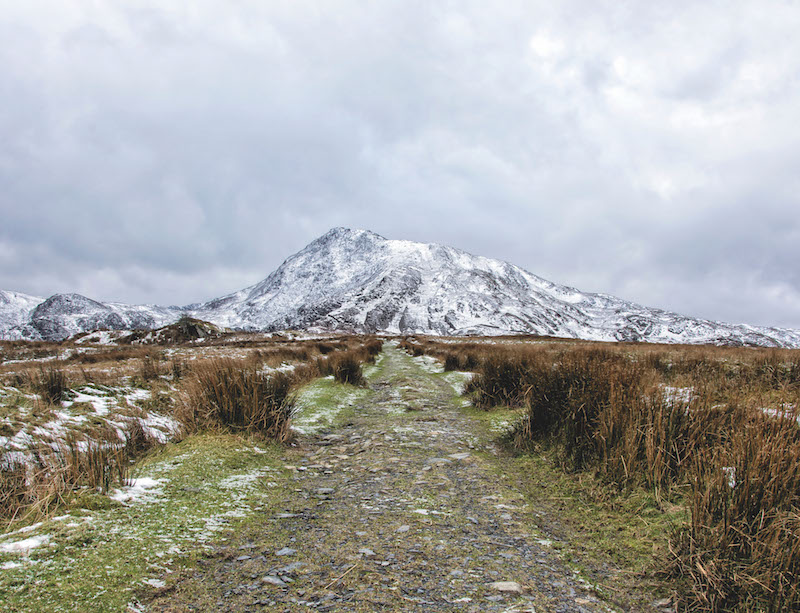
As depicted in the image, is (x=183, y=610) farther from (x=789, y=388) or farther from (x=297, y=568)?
(x=789, y=388)

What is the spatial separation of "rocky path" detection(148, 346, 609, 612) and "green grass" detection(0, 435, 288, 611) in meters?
0.27

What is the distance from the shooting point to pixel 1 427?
5.48 m

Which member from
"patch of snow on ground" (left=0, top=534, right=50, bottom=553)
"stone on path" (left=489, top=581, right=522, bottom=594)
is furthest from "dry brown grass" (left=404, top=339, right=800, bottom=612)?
"patch of snow on ground" (left=0, top=534, right=50, bottom=553)

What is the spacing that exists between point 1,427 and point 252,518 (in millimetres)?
4203

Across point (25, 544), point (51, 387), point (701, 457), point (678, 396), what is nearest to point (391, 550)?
point (25, 544)

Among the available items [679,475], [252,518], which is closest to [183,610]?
[252,518]

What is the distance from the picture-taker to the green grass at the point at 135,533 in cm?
250

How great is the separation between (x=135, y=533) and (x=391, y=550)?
83.1 inches

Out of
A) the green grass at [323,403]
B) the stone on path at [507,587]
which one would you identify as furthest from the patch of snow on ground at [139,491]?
the green grass at [323,403]

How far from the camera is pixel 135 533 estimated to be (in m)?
3.34

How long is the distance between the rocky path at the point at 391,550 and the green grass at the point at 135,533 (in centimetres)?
27

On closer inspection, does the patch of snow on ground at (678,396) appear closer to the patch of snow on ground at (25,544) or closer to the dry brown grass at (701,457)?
the dry brown grass at (701,457)

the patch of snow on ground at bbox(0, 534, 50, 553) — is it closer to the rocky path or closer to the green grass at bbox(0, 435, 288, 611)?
the green grass at bbox(0, 435, 288, 611)

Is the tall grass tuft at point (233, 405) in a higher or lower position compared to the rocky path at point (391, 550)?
higher
